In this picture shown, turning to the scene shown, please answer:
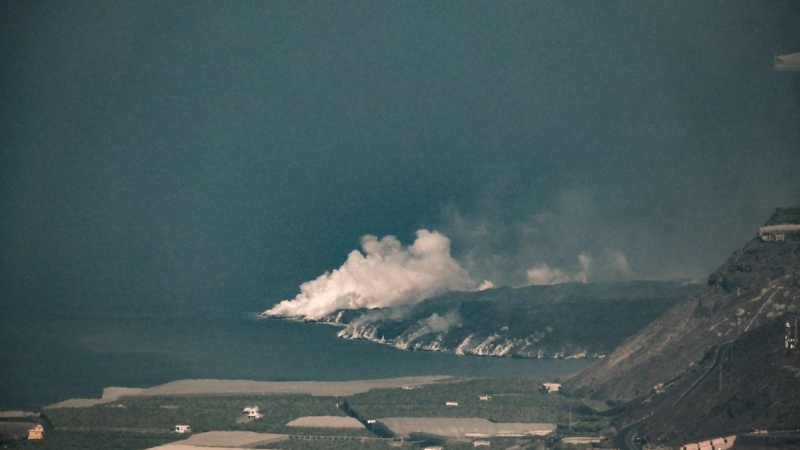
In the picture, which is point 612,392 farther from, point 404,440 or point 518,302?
point 518,302

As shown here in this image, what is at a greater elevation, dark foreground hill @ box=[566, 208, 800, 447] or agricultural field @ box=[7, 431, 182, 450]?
dark foreground hill @ box=[566, 208, 800, 447]

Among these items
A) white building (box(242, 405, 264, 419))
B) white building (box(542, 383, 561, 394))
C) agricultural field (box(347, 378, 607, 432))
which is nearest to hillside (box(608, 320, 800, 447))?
agricultural field (box(347, 378, 607, 432))

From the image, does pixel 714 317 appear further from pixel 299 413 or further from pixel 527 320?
pixel 527 320

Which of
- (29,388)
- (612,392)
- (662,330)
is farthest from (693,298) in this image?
(29,388)

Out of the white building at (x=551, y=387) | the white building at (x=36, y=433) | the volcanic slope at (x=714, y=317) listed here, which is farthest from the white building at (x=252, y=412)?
the volcanic slope at (x=714, y=317)

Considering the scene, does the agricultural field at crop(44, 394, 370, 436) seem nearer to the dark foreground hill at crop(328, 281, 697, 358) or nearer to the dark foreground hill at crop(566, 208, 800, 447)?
the dark foreground hill at crop(566, 208, 800, 447)

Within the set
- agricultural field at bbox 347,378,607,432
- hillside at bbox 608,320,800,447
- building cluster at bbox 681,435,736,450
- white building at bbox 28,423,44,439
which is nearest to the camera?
building cluster at bbox 681,435,736,450
